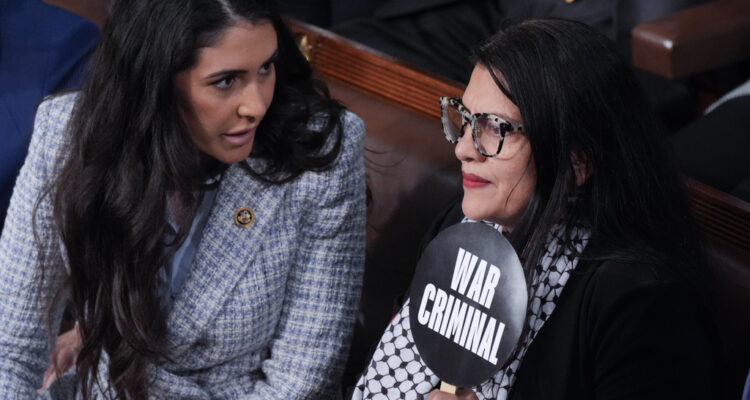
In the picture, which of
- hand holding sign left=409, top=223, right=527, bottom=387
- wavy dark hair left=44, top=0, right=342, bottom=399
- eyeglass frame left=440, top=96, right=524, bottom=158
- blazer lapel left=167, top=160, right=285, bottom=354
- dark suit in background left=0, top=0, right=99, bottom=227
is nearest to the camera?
hand holding sign left=409, top=223, right=527, bottom=387

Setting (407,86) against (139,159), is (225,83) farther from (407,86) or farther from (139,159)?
(407,86)

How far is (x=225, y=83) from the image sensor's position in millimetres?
1418

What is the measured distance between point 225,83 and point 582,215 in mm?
513

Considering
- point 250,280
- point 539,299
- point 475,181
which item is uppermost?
point 475,181

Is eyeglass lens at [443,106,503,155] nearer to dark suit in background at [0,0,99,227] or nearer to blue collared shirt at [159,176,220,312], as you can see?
blue collared shirt at [159,176,220,312]

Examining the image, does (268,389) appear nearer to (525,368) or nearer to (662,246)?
(525,368)

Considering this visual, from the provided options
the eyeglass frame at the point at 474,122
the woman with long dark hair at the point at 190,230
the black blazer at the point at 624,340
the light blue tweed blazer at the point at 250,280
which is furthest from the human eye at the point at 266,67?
the black blazer at the point at 624,340

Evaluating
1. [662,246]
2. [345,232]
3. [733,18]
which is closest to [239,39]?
[345,232]

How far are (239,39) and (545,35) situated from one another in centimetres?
42

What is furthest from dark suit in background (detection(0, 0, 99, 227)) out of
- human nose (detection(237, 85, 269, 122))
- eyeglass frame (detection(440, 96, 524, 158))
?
eyeglass frame (detection(440, 96, 524, 158))

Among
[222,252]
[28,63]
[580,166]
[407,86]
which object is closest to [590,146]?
[580,166]

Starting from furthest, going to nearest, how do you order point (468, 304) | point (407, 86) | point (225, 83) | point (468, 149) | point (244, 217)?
point (407, 86)
point (244, 217)
point (225, 83)
point (468, 149)
point (468, 304)

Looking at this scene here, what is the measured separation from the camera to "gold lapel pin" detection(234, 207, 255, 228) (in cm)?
152

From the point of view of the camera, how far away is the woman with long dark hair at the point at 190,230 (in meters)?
1.44
